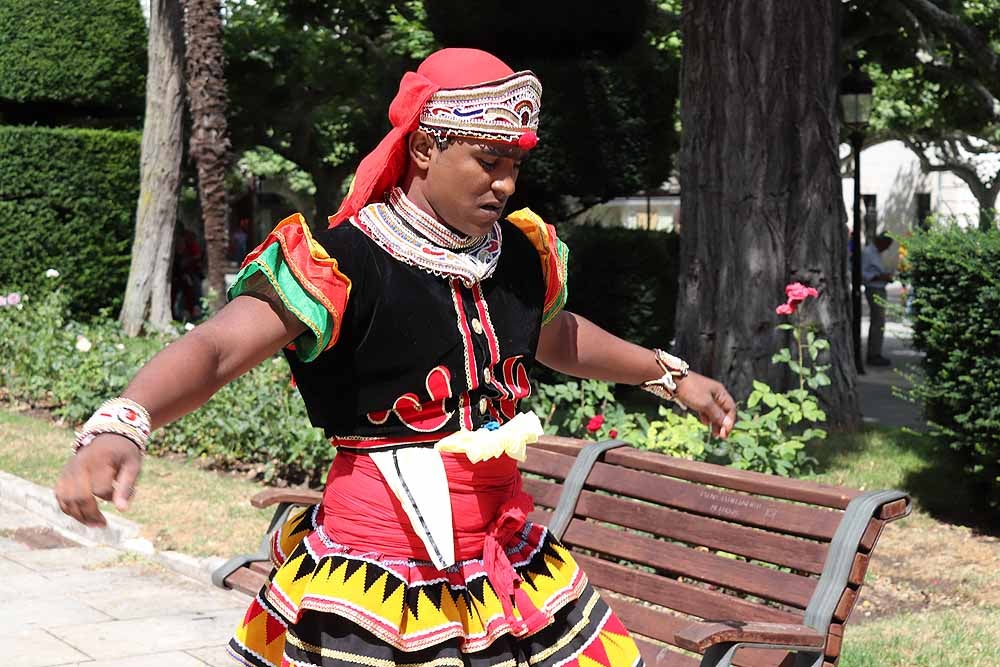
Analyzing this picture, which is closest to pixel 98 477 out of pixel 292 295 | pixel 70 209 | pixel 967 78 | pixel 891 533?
pixel 292 295

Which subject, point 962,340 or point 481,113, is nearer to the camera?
point 481,113

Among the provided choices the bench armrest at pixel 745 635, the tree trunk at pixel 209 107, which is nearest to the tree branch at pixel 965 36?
the tree trunk at pixel 209 107

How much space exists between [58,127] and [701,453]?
462 inches

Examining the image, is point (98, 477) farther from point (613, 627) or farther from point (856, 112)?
point (856, 112)

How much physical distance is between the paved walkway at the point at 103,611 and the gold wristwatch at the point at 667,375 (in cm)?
253

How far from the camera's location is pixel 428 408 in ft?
9.01

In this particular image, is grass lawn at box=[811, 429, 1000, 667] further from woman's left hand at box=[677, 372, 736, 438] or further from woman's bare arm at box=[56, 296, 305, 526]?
woman's bare arm at box=[56, 296, 305, 526]

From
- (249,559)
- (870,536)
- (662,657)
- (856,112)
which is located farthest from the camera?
(856,112)

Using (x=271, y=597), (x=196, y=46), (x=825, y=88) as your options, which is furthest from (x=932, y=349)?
(x=196, y=46)

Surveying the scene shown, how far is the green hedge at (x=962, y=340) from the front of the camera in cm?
633

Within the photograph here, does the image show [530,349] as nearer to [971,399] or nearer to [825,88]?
[971,399]

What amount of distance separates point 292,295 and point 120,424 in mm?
478

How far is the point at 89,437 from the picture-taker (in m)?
2.19

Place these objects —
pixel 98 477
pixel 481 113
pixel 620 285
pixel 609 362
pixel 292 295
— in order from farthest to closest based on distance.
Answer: pixel 620 285 < pixel 609 362 < pixel 481 113 < pixel 292 295 < pixel 98 477
